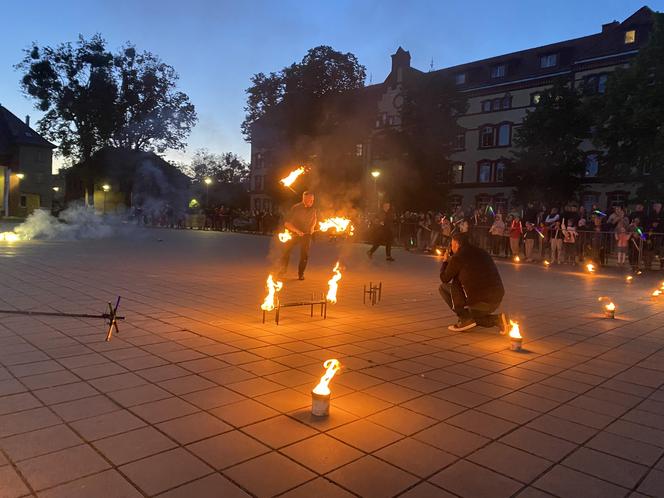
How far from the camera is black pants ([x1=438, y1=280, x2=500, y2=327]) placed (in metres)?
6.87

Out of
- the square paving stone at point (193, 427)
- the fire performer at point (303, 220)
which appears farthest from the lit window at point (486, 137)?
the square paving stone at point (193, 427)

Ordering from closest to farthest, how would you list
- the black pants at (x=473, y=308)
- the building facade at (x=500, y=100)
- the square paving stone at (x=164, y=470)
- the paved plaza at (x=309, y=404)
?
1. the square paving stone at (x=164, y=470)
2. the paved plaza at (x=309, y=404)
3. the black pants at (x=473, y=308)
4. the building facade at (x=500, y=100)

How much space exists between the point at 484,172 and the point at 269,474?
47.0m

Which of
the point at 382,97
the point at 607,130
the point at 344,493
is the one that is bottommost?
the point at 344,493

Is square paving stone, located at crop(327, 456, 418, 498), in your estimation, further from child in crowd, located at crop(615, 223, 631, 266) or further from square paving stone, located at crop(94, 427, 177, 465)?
child in crowd, located at crop(615, 223, 631, 266)

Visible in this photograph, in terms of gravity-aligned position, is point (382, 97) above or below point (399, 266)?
above

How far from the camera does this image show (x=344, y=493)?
2.79 m

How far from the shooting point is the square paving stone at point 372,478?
9.27 ft

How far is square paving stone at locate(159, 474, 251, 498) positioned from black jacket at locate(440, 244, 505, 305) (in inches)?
188

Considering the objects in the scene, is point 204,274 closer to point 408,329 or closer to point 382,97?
point 408,329

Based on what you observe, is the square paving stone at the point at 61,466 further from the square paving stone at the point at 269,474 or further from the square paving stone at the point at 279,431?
the square paving stone at the point at 279,431

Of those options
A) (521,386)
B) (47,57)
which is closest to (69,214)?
(47,57)

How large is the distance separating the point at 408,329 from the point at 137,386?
374 centimetres

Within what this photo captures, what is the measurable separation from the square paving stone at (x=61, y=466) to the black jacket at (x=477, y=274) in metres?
5.05
